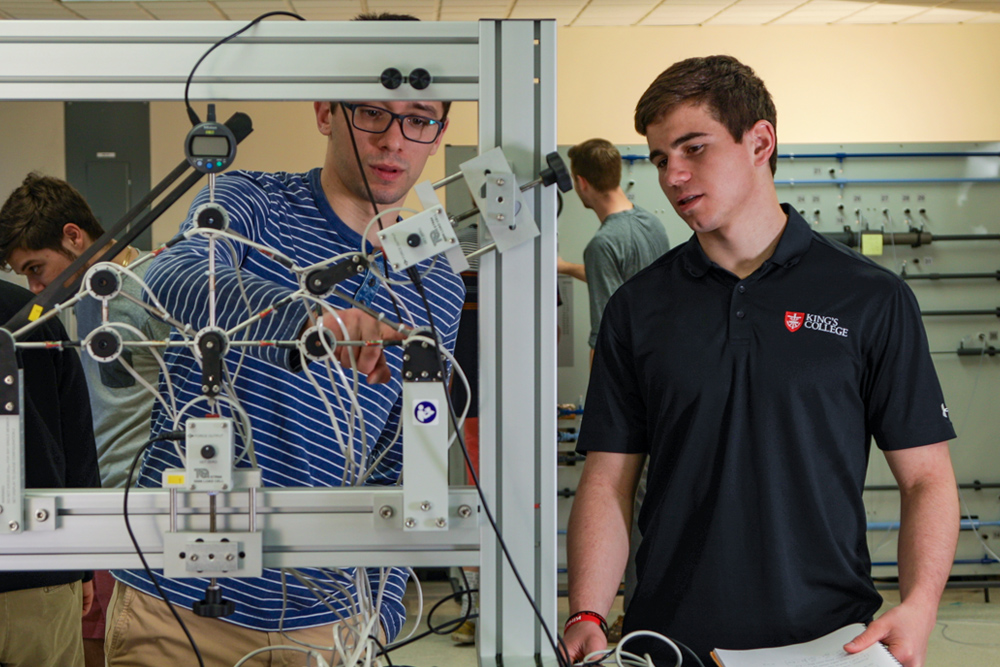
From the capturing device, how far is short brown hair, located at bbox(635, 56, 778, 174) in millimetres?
1374

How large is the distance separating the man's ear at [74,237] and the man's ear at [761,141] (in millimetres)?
1582

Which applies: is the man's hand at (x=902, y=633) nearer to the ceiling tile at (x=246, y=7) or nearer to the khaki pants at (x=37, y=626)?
the khaki pants at (x=37, y=626)

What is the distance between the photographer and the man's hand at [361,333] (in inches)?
33.0

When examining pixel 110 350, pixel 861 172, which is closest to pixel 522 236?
pixel 110 350

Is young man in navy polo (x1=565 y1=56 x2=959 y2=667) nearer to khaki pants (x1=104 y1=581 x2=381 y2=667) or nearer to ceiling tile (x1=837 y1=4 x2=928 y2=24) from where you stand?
khaki pants (x1=104 y1=581 x2=381 y2=667)

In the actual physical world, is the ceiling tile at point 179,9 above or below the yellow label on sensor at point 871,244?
above

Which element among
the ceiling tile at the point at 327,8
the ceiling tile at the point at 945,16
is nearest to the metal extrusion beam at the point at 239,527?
the ceiling tile at the point at 327,8

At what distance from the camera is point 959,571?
3.94 m

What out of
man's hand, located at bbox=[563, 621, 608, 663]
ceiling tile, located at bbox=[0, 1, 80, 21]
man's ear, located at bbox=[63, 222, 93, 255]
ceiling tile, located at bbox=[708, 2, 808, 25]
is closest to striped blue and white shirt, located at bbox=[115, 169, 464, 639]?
man's hand, located at bbox=[563, 621, 608, 663]

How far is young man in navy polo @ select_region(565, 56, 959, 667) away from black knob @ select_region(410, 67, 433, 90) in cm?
65

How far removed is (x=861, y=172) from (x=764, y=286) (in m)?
3.04

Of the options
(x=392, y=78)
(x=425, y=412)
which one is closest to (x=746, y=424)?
(x=425, y=412)

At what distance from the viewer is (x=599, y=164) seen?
3205 mm

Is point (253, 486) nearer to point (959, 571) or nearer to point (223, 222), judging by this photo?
point (223, 222)
